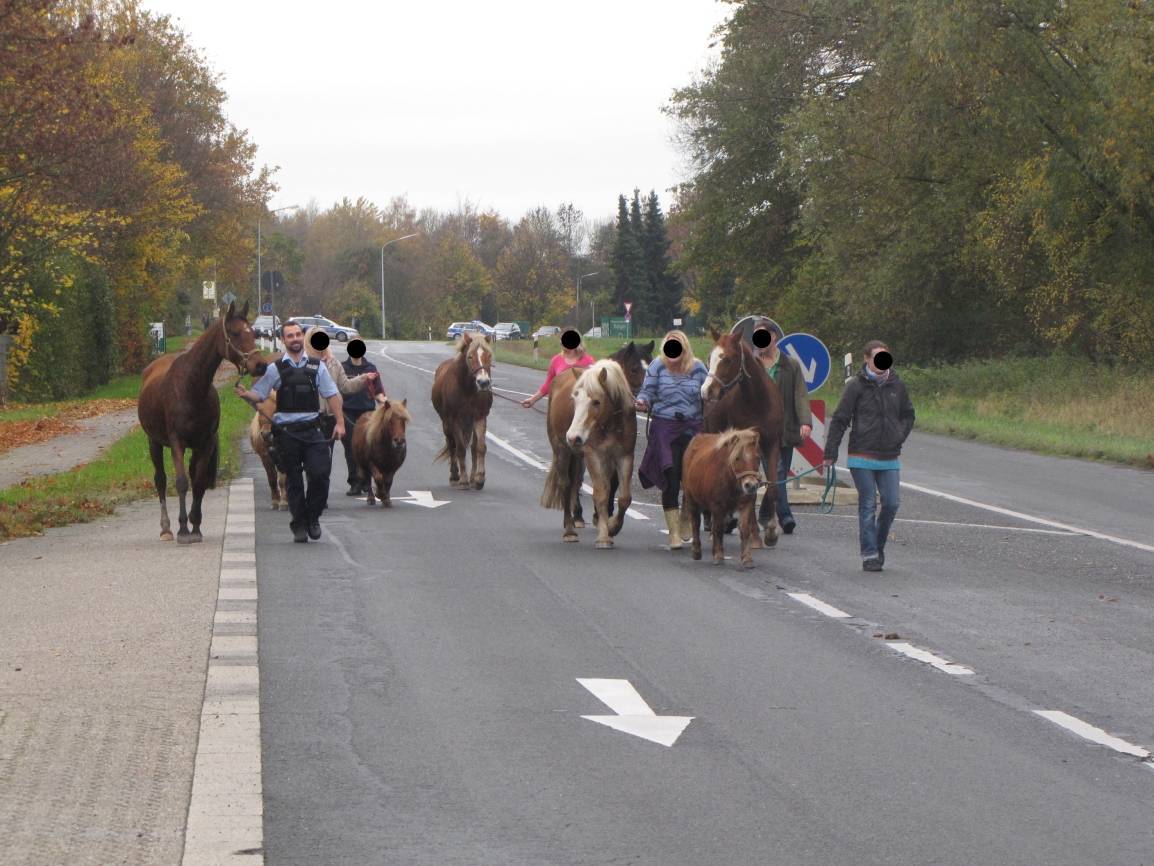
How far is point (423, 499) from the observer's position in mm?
19484

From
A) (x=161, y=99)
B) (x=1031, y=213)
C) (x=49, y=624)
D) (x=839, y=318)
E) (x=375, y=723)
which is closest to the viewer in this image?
(x=375, y=723)

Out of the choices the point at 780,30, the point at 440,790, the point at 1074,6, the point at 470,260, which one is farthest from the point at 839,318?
the point at 470,260

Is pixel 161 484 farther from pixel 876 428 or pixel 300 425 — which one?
pixel 876 428

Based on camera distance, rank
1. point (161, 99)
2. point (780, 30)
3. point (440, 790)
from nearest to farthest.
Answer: point (440, 790), point (780, 30), point (161, 99)

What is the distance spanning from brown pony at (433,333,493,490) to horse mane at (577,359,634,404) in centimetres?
554

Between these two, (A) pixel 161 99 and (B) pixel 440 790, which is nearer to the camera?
(B) pixel 440 790

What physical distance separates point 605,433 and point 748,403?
1.36 meters

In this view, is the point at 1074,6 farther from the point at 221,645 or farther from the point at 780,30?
the point at 221,645

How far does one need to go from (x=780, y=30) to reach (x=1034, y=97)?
16343 mm

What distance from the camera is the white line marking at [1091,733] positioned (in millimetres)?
7441

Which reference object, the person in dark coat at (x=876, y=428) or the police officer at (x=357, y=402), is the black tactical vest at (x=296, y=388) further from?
the person in dark coat at (x=876, y=428)

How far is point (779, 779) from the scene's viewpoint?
6.88 meters

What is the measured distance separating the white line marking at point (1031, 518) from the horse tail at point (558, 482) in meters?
4.88

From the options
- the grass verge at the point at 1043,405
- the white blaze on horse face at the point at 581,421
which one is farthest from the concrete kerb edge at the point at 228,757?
the grass verge at the point at 1043,405
